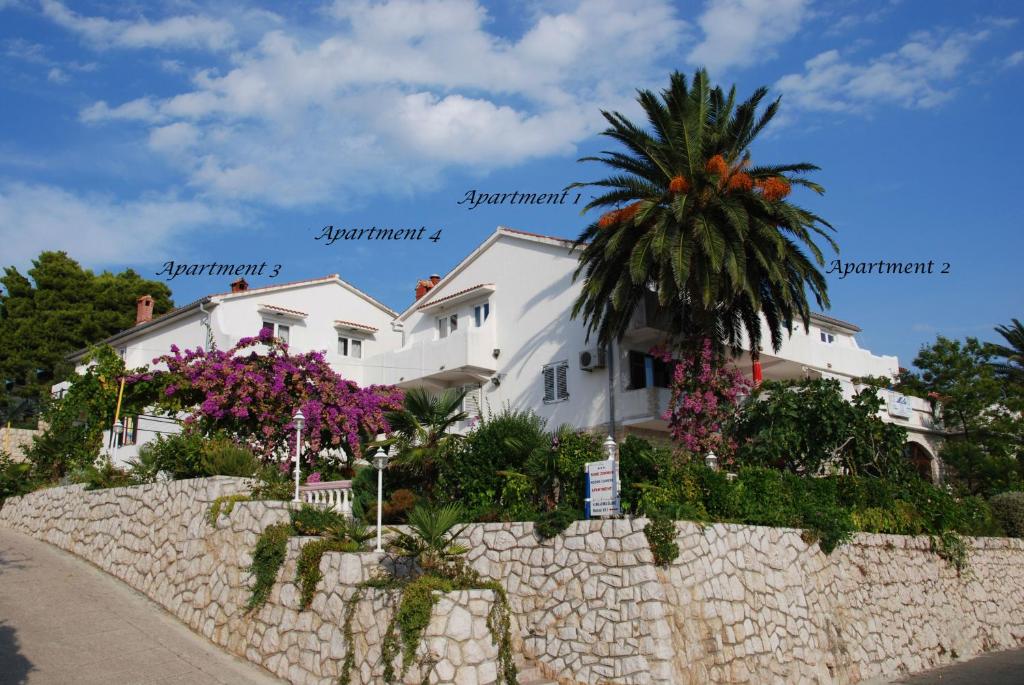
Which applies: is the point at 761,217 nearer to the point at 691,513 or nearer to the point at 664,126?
the point at 664,126

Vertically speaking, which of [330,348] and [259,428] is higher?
[330,348]

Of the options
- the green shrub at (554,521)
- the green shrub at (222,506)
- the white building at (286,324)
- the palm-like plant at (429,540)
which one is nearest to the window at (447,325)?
the white building at (286,324)

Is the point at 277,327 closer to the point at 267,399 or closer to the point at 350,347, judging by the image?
the point at 350,347

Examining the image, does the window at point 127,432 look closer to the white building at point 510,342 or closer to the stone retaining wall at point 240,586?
the white building at point 510,342

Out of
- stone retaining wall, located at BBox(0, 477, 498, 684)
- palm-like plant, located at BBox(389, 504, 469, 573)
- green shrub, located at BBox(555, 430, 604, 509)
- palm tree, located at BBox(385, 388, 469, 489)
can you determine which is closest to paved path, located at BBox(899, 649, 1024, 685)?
green shrub, located at BBox(555, 430, 604, 509)

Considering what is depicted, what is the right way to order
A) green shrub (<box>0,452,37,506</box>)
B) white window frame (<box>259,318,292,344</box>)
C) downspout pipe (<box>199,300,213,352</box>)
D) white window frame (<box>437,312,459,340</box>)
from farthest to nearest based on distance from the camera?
1. white window frame (<box>259,318,292,344</box>)
2. downspout pipe (<box>199,300,213,352</box>)
3. white window frame (<box>437,312,459,340</box>)
4. green shrub (<box>0,452,37,506</box>)

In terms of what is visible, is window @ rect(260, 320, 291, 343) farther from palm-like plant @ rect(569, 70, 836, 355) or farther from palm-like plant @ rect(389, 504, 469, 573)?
palm-like plant @ rect(389, 504, 469, 573)

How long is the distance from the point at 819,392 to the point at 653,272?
577cm

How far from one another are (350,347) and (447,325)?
7.50 meters

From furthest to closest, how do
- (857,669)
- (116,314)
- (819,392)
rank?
(116,314), (819,392), (857,669)

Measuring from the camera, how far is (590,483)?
47.2 feet

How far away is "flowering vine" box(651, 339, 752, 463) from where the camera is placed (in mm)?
23953

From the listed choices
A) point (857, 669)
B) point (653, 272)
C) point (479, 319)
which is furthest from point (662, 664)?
point (479, 319)

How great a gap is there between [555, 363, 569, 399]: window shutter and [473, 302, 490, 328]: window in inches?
178
